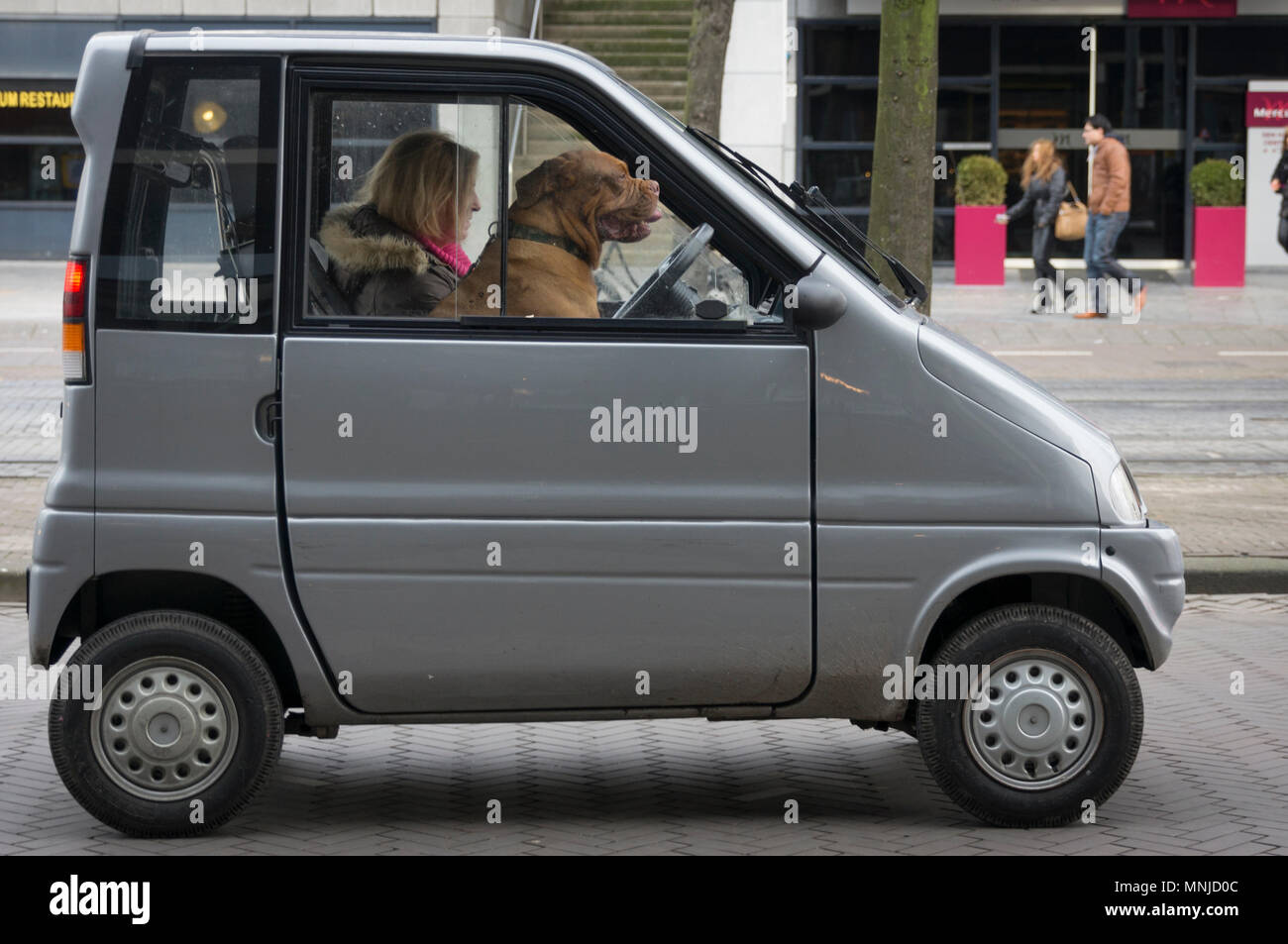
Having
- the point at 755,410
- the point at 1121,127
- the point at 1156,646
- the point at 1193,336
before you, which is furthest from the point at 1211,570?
the point at 1121,127

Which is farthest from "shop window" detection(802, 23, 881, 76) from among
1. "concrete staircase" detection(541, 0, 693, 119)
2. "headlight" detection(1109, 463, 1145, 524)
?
"headlight" detection(1109, 463, 1145, 524)

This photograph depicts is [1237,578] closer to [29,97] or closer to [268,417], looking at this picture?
[268,417]

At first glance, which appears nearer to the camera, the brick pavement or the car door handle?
the car door handle

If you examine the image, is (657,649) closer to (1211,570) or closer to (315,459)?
(315,459)

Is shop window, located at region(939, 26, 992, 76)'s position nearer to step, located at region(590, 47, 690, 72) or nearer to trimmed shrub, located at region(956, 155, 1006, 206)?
trimmed shrub, located at region(956, 155, 1006, 206)

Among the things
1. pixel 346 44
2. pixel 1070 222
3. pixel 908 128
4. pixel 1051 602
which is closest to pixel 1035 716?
pixel 1051 602

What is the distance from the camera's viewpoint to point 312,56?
4863mm

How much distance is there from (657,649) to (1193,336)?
1523cm

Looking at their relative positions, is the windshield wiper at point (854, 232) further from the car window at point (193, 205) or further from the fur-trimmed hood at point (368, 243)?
the car window at point (193, 205)

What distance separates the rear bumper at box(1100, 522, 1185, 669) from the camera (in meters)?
5.00

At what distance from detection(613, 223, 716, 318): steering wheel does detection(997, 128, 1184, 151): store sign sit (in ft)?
71.7

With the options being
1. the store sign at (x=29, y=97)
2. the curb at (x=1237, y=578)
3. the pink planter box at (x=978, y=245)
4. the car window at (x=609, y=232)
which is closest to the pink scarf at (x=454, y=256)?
the car window at (x=609, y=232)

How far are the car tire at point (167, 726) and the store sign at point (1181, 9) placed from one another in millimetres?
23355

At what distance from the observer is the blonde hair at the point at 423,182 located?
16.1 ft
